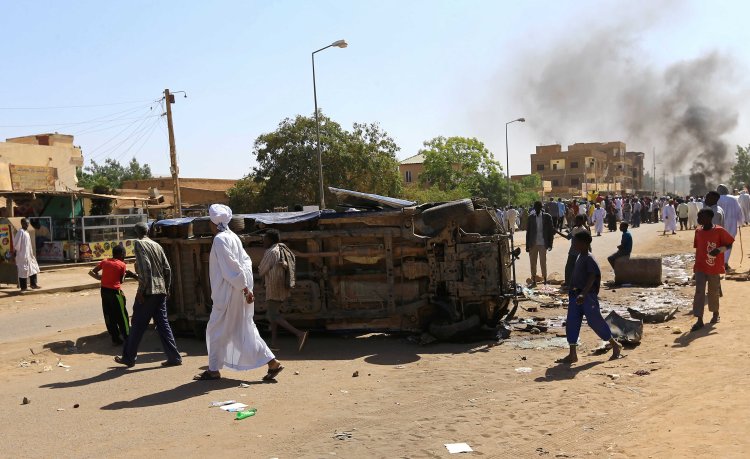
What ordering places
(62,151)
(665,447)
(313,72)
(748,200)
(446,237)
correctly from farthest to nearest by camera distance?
(62,151), (313,72), (748,200), (446,237), (665,447)

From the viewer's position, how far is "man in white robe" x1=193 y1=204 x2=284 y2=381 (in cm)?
749

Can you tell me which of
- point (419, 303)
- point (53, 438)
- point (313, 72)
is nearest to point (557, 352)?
point (419, 303)

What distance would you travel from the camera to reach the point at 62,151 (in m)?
33.8

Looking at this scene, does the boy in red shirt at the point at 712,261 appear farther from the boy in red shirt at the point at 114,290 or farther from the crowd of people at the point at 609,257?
the boy in red shirt at the point at 114,290

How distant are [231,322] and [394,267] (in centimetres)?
276

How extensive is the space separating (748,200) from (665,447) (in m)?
18.5

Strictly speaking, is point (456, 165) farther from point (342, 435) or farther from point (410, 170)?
point (342, 435)

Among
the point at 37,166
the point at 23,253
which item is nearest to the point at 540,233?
the point at 23,253

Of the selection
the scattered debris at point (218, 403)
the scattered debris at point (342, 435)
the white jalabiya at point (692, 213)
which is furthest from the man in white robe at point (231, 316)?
the white jalabiya at point (692, 213)

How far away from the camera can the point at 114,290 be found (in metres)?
9.73

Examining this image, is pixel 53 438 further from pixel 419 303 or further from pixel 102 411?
pixel 419 303

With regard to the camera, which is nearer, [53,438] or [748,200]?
[53,438]

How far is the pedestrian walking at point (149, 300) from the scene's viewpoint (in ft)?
27.6

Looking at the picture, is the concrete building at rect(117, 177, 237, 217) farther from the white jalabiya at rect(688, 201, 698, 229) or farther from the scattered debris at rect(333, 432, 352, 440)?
the scattered debris at rect(333, 432, 352, 440)
